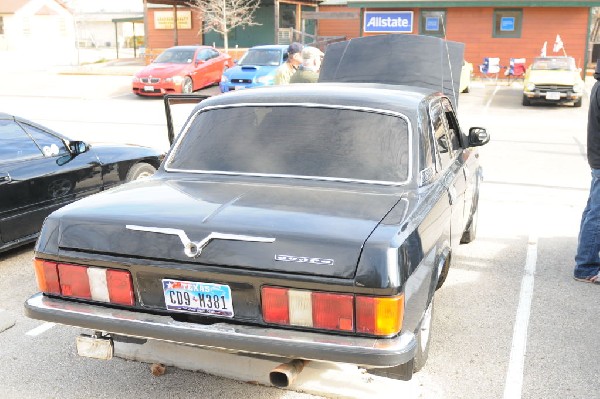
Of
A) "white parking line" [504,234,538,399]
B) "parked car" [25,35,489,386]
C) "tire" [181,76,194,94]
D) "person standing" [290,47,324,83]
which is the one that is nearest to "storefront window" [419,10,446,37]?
"tire" [181,76,194,94]

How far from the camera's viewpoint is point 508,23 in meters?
27.0

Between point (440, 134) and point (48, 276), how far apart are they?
261 centimetres

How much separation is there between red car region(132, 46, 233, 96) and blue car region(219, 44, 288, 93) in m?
1.64

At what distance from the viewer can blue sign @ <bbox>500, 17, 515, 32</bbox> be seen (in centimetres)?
2697

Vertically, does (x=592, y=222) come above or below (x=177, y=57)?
below

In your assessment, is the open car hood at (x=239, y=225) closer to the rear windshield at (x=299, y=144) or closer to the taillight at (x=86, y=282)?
the taillight at (x=86, y=282)

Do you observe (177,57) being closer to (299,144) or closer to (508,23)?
(508,23)

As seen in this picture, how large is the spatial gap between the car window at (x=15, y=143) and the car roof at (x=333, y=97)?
2.47 m

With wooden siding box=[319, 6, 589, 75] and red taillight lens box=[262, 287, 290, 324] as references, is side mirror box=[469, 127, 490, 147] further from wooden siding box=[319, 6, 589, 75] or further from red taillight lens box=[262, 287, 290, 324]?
wooden siding box=[319, 6, 589, 75]

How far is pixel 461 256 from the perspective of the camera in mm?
5863

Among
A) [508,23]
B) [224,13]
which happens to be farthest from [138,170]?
[224,13]

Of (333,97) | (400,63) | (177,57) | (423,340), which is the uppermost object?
(177,57)

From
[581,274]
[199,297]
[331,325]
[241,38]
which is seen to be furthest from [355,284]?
[241,38]

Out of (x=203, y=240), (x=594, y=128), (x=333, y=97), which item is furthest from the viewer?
(x=594, y=128)
